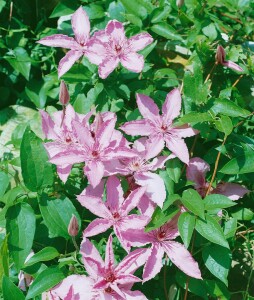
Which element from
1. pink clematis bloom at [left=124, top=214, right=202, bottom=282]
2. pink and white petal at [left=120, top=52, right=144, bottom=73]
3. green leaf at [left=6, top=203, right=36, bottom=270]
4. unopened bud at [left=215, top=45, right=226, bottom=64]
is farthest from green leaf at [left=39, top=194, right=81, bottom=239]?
unopened bud at [left=215, top=45, right=226, bottom=64]

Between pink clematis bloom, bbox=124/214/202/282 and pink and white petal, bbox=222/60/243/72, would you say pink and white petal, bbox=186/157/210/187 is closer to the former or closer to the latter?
pink clematis bloom, bbox=124/214/202/282

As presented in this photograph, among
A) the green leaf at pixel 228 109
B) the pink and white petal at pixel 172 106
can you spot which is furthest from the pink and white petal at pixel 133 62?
the green leaf at pixel 228 109

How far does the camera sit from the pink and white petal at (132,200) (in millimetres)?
1245

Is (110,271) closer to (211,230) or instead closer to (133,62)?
(211,230)

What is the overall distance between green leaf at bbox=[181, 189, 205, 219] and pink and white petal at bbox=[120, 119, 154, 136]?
0.18 metres

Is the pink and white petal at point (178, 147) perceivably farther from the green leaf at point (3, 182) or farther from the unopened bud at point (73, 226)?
the green leaf at point (3, 182)

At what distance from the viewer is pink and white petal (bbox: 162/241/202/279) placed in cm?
124

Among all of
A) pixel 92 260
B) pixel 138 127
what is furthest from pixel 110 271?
pixel 138 127

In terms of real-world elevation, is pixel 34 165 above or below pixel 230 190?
above

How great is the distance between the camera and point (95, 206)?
4.08ft

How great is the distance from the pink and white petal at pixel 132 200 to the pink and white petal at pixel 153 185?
21mm

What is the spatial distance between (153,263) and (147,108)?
389 millimetres

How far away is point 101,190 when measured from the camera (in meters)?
1.32

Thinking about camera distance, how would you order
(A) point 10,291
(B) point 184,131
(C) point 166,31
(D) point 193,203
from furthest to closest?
(C) point 166,31
(B) point 184,131
(D) point 193,203
(A) point 10,291
